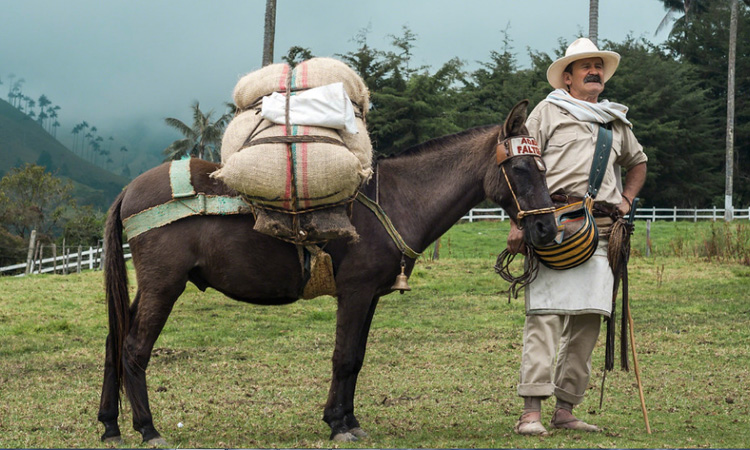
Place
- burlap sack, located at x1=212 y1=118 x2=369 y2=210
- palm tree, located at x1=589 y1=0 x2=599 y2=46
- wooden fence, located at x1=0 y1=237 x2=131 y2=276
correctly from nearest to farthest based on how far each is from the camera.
A: burlap sack, located at x1=212 y1=118 x2=369 y2=210, palm tree, located at x1=589 y1=0 x2=599 y2=46, wooden fence, located at x1=0 y1=237 x2=131 y2=276

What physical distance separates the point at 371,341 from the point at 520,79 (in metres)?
33.6

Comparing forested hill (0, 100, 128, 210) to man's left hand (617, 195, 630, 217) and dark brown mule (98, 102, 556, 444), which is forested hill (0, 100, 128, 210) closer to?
dark brown mule (98, 102, 556, 444)

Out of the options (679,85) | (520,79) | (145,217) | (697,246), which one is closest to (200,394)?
(145,217)

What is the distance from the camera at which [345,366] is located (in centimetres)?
509

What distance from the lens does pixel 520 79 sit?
1617 inches

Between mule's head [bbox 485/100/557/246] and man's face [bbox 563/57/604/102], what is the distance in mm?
638

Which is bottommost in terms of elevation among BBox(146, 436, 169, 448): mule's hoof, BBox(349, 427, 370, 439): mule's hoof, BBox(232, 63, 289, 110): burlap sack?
BBox(146, 436, 169, 448): mule's hoof

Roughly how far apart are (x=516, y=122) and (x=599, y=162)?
636 mm

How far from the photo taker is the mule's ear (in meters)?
4.97

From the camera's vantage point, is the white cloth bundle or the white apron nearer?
the white cloth bundle

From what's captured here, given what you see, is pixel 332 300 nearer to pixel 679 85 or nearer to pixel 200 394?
pixel 200 394

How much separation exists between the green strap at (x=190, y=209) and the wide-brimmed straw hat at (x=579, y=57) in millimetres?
2323

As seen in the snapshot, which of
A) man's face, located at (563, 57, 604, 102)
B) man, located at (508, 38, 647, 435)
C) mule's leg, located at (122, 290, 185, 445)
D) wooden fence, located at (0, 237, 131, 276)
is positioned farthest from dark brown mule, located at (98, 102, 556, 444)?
wooden fence, located at (0, 237, 131, 276)

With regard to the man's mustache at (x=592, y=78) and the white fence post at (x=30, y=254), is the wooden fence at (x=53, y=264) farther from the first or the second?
the man's mustache at (x=592, y=78)
